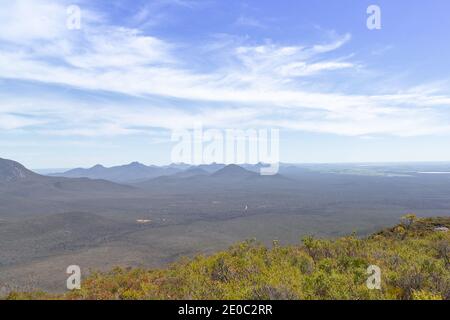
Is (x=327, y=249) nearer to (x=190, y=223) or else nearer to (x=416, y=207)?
(x=190, y=223)

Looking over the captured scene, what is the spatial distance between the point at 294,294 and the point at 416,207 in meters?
135

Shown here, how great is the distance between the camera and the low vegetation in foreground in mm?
9781

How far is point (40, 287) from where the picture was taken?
39.7m

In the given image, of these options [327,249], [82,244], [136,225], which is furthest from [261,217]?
[327,249]

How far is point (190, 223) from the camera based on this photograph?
317 ft

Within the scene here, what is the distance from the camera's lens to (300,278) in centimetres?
1239

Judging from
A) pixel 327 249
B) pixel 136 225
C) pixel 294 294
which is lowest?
pixel 136 225

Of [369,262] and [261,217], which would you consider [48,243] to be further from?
[369,262]

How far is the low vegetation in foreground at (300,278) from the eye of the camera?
32.1 feet
